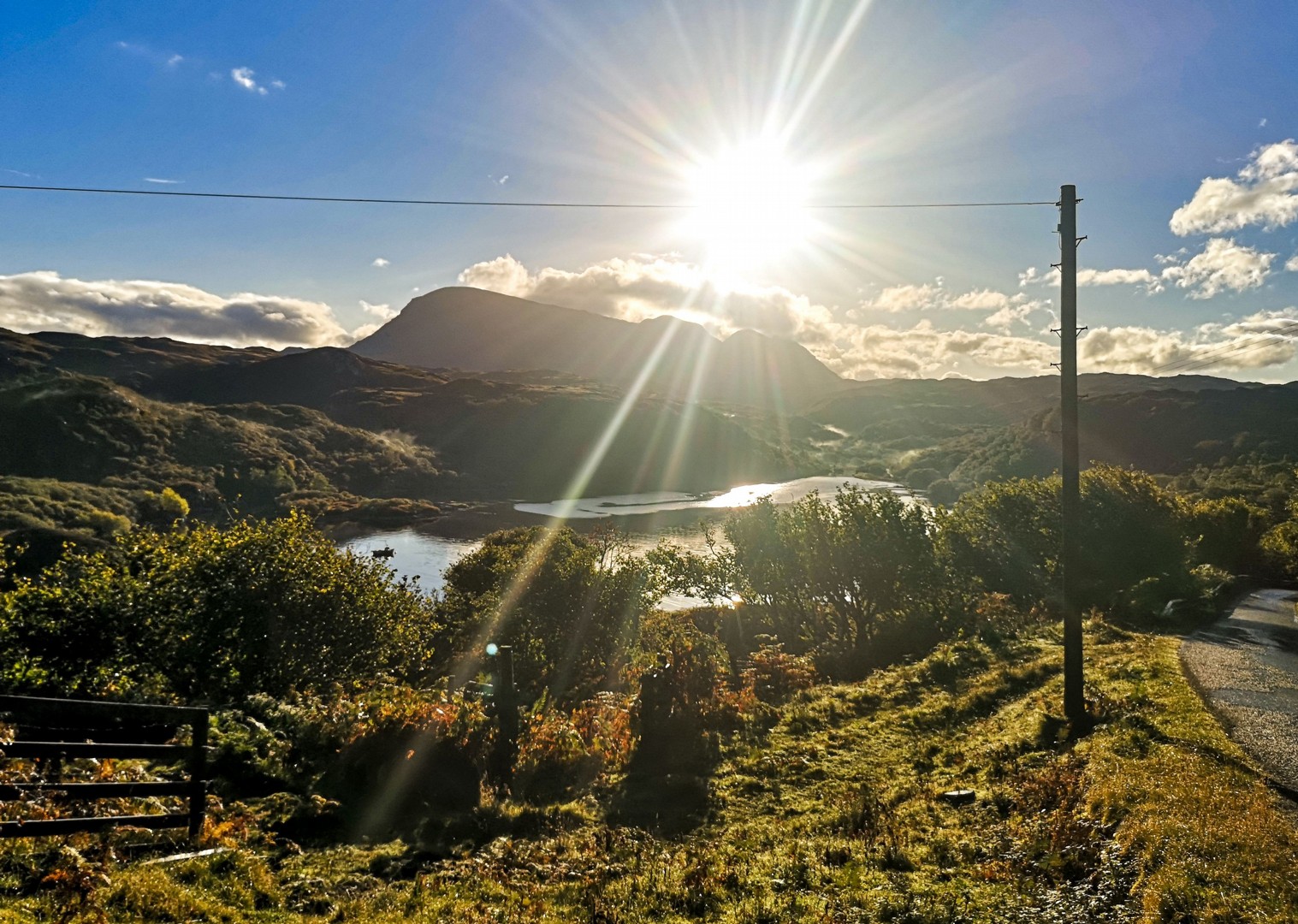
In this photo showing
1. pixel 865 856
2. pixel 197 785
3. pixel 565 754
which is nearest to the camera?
pixel 197 785

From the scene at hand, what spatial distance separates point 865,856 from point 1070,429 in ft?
34.8

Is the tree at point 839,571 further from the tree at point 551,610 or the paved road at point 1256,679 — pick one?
the paved road at point 1256,679

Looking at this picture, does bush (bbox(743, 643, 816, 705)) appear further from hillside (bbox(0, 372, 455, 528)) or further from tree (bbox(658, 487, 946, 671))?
hillside (bbox(0, 372, 455, 528))

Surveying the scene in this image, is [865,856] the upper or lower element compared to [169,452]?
lower

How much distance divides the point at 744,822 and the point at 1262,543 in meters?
66.0

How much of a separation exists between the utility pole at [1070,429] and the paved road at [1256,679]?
3018mm

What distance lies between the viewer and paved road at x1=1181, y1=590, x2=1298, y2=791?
1393 centimetres

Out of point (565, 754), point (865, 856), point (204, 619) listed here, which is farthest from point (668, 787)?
point (204, 619)

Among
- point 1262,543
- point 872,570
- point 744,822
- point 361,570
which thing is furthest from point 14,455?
point 1262,543

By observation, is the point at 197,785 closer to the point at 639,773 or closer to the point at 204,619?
the point at 639,773

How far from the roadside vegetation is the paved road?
0.69 metres

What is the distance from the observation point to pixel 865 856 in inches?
455

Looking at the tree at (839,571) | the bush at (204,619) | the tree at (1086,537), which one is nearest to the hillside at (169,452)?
the tree at (839,571)

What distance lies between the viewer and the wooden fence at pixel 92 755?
7.15 m
